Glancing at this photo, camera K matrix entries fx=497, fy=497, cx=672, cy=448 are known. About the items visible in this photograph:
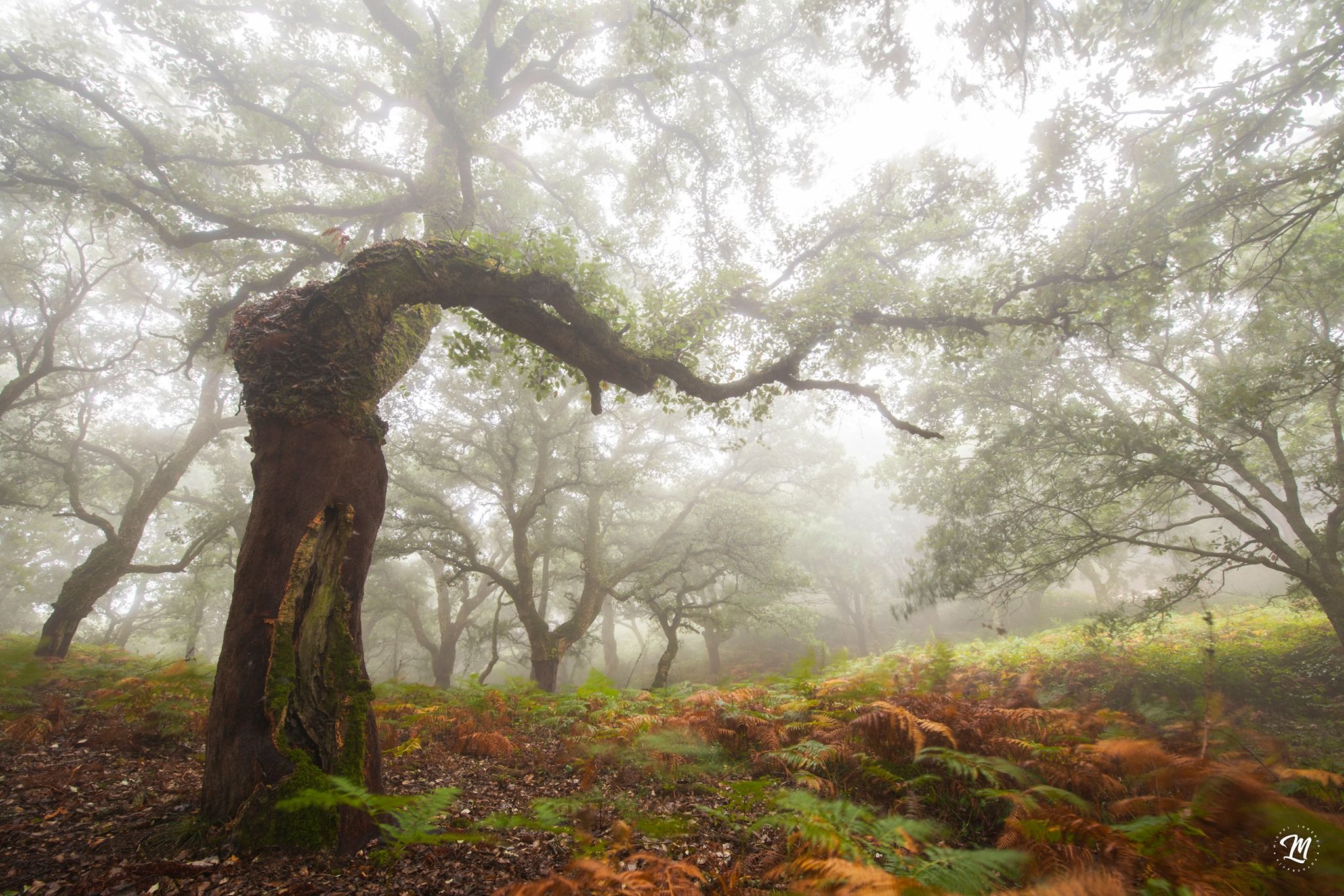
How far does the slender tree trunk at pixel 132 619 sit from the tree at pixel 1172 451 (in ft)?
95.1

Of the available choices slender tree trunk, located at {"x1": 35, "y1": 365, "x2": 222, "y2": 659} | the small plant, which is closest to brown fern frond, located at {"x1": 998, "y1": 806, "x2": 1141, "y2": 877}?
the small plant

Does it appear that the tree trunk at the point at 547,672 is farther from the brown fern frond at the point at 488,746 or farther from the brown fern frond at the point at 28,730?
the brown fern frond at the point at 28,730

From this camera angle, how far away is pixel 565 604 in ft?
90.9

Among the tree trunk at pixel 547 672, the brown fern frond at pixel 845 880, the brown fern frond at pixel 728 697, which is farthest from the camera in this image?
the tree trunk at pixel 547 672

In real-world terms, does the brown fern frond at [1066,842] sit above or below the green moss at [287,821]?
below

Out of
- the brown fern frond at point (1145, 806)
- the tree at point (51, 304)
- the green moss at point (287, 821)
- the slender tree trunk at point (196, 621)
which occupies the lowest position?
the brown fern frond at point (1145, 806)

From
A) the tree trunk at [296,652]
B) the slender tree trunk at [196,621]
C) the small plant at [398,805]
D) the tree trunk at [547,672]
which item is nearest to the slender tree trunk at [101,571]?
the tree trunk at [547,672]

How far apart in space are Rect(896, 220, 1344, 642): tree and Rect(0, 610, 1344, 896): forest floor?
298cm

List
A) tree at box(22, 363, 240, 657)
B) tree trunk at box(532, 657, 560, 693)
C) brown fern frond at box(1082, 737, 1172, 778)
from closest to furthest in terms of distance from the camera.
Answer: brown fern frond at box(1082, 737, 1172, 778) < tree at box(22, 363, 240, 657) < tree trunk at box(532, 657, 560, 693)

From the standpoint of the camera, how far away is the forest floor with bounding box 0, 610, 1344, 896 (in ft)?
7.55

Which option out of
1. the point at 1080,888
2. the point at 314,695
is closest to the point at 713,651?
the point at 314,695

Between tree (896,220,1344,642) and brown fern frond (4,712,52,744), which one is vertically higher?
tree (896,220,1344,642)

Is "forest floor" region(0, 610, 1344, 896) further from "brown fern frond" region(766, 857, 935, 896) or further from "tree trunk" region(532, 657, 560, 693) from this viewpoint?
"tree trunk" region(532, 657, 560, 693)

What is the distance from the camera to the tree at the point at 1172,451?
8.16 m
